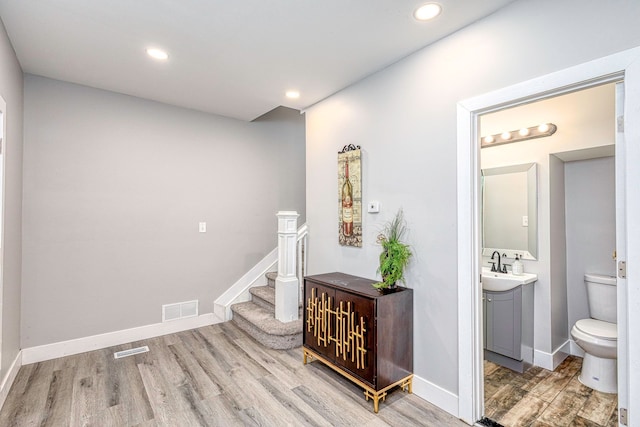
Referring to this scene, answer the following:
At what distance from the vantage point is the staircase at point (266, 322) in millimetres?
3115

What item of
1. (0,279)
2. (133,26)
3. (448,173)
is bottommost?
(0,279)

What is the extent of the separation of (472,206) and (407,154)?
64 cm

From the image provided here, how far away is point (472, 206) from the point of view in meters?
2.01

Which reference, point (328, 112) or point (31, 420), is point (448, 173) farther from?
point (31, 420)

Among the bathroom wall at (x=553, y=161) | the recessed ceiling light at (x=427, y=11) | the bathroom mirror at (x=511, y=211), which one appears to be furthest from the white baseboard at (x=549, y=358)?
the recessed ceiling light at (x=427, y=11)

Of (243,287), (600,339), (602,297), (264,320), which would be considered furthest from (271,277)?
(602,297)

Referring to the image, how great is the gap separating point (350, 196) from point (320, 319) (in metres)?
1.09

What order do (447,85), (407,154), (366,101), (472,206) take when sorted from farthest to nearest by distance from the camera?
(366,101) < (407,154) < (447,85) < (472,206)

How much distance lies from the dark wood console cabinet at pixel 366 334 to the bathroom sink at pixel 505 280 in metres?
1.01

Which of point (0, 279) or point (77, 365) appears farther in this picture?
point (77, 365)

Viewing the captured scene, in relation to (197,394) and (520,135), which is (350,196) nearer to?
(520,135)

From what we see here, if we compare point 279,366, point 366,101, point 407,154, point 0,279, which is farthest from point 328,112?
point 0,279

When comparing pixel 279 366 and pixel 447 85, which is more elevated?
pixel 447 85

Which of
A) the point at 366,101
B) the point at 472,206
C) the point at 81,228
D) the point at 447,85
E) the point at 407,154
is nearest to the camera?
the point at 472,206
